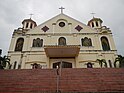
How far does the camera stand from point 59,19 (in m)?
23.5

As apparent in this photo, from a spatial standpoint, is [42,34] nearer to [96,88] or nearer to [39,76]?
[39,76]

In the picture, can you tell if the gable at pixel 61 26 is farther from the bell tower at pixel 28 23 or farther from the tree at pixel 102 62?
the tree at pixel 102 62

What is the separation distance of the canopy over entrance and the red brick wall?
211 inches

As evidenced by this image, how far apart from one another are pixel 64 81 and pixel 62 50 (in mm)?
8272

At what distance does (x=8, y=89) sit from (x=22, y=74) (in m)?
2.74

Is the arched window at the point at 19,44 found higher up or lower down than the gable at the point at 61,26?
lower down

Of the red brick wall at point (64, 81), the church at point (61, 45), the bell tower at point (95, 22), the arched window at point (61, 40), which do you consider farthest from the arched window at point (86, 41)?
the red brick wall at point (64, 81)

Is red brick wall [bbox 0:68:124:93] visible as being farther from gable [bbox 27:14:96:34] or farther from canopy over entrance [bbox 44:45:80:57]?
gable [bbox 27:14:96:34]

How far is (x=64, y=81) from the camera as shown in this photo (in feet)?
33.6

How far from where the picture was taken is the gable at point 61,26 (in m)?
22.2

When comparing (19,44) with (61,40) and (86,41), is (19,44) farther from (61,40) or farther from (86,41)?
(86,41)

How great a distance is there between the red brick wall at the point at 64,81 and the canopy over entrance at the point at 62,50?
5.35 m

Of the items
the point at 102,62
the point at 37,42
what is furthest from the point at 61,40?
the point at 102,62

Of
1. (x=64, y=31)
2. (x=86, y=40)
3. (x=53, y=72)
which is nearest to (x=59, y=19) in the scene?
(x=64, y=31)
